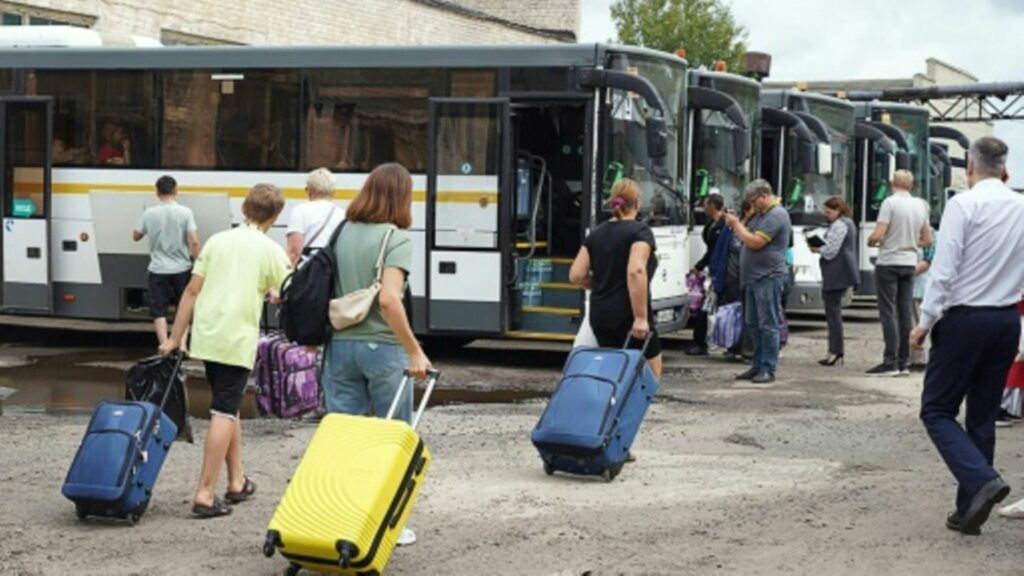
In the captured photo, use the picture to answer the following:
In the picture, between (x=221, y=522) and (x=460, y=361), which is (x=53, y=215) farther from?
(x=221, y=522)

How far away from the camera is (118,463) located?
854cm

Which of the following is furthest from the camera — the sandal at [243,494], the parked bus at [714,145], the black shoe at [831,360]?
the parked bus at [714,145]

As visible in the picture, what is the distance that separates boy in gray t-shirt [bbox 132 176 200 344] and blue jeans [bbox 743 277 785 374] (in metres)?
5.63

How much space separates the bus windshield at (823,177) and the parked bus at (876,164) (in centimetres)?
80

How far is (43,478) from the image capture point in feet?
32.8

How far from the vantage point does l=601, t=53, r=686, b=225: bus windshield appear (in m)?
16.6

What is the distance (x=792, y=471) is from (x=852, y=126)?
15.5 metres

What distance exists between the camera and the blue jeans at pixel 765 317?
15445mm

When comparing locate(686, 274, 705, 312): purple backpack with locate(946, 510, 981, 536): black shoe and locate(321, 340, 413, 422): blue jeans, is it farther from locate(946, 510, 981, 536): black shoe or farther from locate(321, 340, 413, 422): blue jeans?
locate(321, 340, 413, 422): blue jeans

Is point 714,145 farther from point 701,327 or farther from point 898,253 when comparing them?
point 898,253

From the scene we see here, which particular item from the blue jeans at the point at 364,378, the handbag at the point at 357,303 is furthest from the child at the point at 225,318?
the handbag at the point at 357,303

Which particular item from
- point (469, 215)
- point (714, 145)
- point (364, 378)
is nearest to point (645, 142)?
point (469, 215)

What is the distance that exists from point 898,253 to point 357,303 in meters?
9.30

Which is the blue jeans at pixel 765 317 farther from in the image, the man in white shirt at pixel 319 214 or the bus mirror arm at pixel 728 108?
the man in white shirt at pixel 319 214
